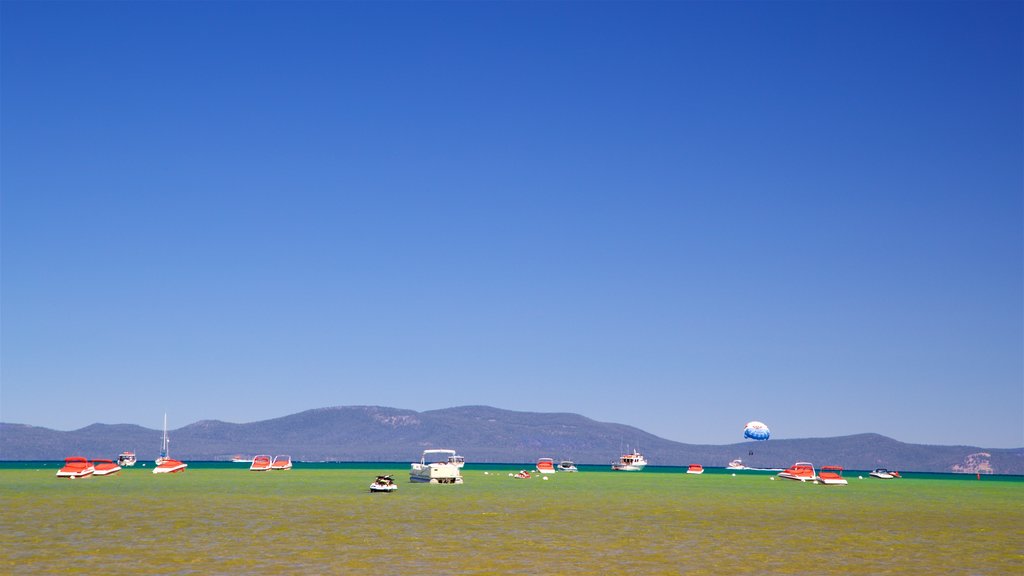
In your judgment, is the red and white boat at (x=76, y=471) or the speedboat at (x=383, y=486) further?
the red and white boat at (x=76, y=471)

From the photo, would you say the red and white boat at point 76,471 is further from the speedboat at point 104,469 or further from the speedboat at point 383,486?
the speedboat at point 383,486

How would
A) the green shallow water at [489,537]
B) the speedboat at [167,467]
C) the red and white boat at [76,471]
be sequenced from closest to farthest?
the green shallow water at [489,537] → the red and white boat at [76,471] → the speedboat at [167,467]

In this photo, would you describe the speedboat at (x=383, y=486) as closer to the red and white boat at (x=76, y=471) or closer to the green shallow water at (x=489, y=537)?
the green shallow water at (x=489, y=537)

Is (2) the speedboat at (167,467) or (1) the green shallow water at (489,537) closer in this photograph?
(1) the green shallow water at (489,537)

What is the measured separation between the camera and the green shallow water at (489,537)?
138ft

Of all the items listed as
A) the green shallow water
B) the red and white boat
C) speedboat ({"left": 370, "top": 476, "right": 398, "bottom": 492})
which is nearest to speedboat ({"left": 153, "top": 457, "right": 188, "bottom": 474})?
the red and white boat

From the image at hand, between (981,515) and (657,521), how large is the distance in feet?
99.8

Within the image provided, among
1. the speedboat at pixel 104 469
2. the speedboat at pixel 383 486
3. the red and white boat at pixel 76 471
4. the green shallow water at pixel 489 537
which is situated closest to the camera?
the green shallow water at pixel 489 537

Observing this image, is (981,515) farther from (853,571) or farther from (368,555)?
(368,555)

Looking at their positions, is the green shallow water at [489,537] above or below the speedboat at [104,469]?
below

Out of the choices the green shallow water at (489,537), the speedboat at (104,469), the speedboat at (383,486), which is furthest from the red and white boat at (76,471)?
the green shallow water at (489,537)

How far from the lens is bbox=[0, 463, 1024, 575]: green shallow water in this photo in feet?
138

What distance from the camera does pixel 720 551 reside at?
48625 millimetres

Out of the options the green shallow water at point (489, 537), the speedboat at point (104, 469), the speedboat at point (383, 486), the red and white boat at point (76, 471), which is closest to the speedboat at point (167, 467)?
the speedboat at point (104, 469)
